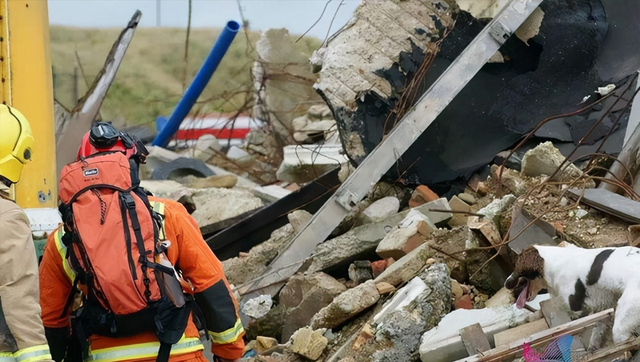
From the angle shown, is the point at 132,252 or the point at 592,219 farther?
the point at 592,219

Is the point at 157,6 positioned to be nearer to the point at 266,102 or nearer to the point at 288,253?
the point at 266,102

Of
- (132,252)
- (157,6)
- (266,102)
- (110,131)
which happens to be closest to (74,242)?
(132,252)

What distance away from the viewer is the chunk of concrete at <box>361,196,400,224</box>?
574cm

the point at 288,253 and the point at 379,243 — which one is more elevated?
the point at 379,243

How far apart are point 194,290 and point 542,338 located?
4.42 ft

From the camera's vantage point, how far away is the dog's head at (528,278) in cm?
329

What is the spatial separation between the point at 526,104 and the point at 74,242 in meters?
4.19

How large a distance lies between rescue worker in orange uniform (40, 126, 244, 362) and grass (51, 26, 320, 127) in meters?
12.3

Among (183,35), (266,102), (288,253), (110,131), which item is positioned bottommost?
(183,35)

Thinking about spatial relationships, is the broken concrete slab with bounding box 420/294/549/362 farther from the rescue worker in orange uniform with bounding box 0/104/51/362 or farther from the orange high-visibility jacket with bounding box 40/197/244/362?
the rescue worker in orange uniform with bounding box 0/104/51/362

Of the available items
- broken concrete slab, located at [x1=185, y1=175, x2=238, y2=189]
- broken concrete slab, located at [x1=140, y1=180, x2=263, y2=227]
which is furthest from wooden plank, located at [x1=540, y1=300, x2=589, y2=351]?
broken concrete slab, located at [x1=185, y1=175, x2=238, y2=189]

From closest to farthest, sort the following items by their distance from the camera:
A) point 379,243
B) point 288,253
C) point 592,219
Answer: point 592,219 < point 379,243 < point 288,253

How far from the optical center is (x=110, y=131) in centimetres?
314

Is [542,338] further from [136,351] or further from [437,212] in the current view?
[437,212]
